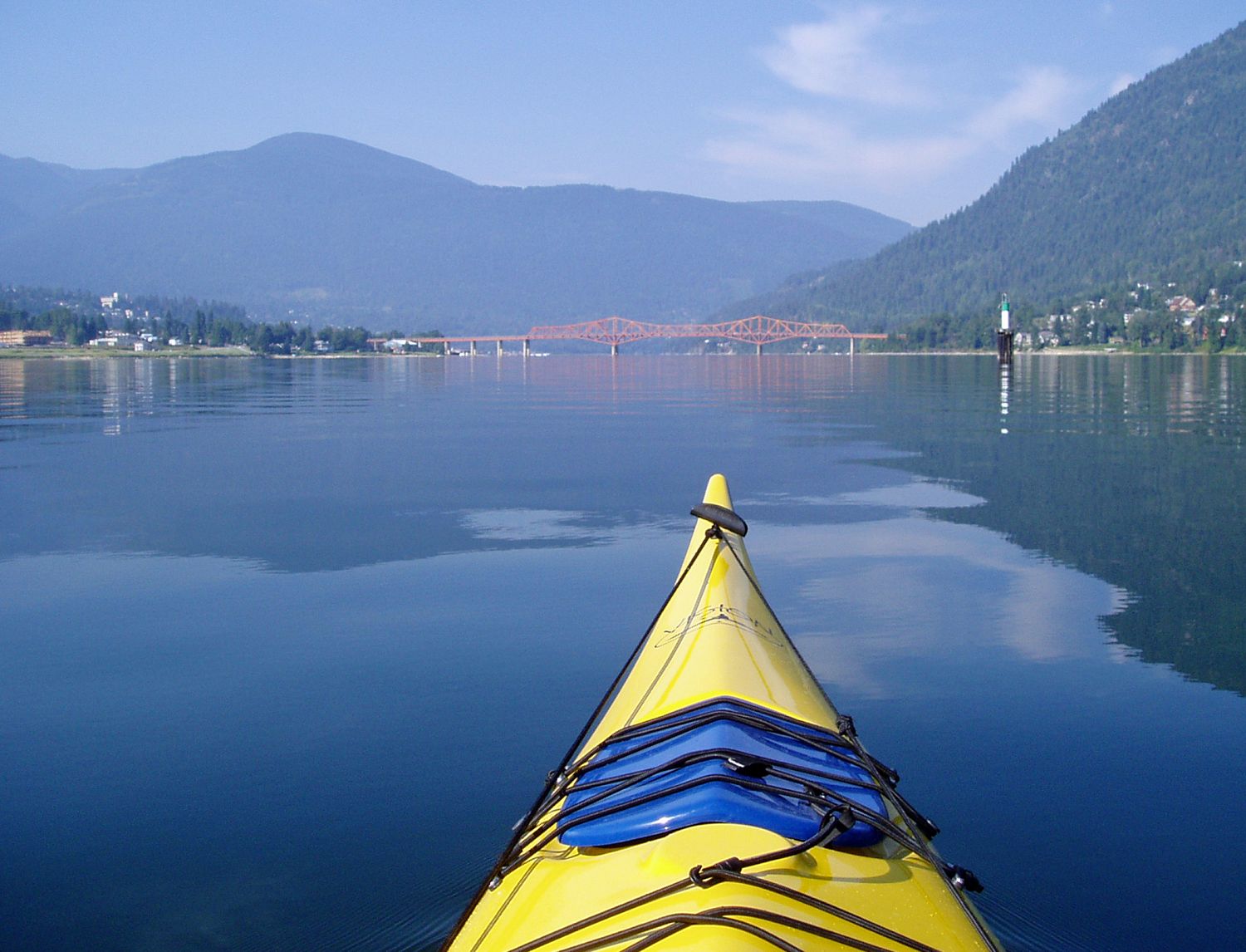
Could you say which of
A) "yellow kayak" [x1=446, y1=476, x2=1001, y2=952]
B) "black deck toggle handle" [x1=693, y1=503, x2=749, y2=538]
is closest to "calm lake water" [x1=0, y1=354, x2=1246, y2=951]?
"yellow kayak" [x1=446, y1=476, x2=1001, y2=952]

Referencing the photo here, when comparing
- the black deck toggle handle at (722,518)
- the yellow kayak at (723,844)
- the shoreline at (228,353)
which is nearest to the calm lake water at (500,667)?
the yellow kayak at (723,844)

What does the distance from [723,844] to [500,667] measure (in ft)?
19.6

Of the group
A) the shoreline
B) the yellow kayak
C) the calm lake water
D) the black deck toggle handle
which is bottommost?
the calm lake water

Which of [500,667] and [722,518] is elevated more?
[722,518]

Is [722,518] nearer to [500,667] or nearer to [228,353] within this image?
[500,667]

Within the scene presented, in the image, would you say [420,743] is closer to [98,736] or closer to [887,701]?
[98,736]

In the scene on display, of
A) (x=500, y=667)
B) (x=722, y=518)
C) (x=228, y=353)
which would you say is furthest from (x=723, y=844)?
(x=228, y=353)

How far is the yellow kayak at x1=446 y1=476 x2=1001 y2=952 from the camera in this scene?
3.27 meters

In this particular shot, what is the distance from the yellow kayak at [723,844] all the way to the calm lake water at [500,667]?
1491 millimetres

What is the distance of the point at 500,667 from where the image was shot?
30.7 ft

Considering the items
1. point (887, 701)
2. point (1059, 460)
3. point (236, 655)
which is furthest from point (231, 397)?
point (887, 701)

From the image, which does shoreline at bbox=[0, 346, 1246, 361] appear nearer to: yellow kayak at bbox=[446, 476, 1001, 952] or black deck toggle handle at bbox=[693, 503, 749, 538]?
black deck toggle handle at bbox=[693, 503, 749, 538]

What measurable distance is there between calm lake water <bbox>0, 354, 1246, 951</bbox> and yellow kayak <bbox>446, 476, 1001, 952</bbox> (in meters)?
1.49

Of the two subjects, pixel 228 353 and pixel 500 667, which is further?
pixel 228 353
